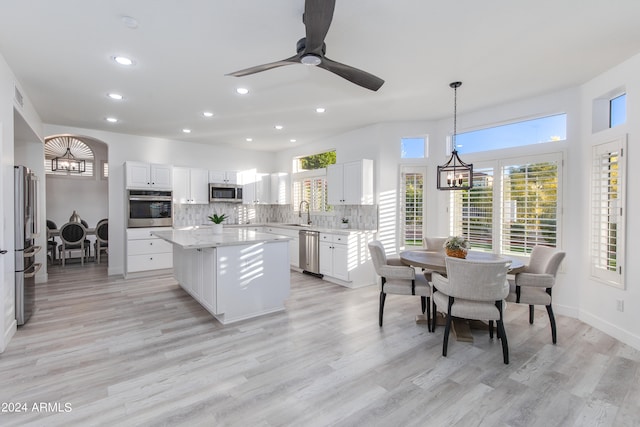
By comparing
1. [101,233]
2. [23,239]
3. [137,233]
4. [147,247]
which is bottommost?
[147,247]

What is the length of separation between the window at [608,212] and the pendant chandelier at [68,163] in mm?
10237

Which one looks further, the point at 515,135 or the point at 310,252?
the point at 310,252

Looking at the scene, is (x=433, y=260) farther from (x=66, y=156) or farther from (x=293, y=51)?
(x=66, y=156)

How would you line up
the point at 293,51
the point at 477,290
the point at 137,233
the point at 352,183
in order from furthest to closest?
the point at 137,233 < the point at 352,183 < the point at 293,51 < the point at 477,290

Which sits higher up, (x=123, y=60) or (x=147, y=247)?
(x=123, y=60)

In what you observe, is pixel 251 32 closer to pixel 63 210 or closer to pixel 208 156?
pixel 208 156

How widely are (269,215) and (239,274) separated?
451 cm

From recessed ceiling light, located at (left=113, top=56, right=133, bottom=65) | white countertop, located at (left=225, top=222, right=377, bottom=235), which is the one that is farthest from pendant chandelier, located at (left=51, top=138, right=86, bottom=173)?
recessed ceiling light, located at (left=113, top=56, right=133, bottom=65)

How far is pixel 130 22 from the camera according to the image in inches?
93.0

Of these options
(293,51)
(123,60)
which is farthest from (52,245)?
(293,51)

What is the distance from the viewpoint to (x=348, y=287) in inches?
198

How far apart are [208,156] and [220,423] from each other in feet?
19.6

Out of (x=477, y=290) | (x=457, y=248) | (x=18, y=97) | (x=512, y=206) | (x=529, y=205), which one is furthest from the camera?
(x=512, y=206)

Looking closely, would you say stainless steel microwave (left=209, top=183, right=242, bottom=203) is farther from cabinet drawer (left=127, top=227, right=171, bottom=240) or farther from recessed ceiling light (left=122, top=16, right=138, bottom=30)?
recessed ceiling light (left=122, top=16, right=138, bottom=30)
